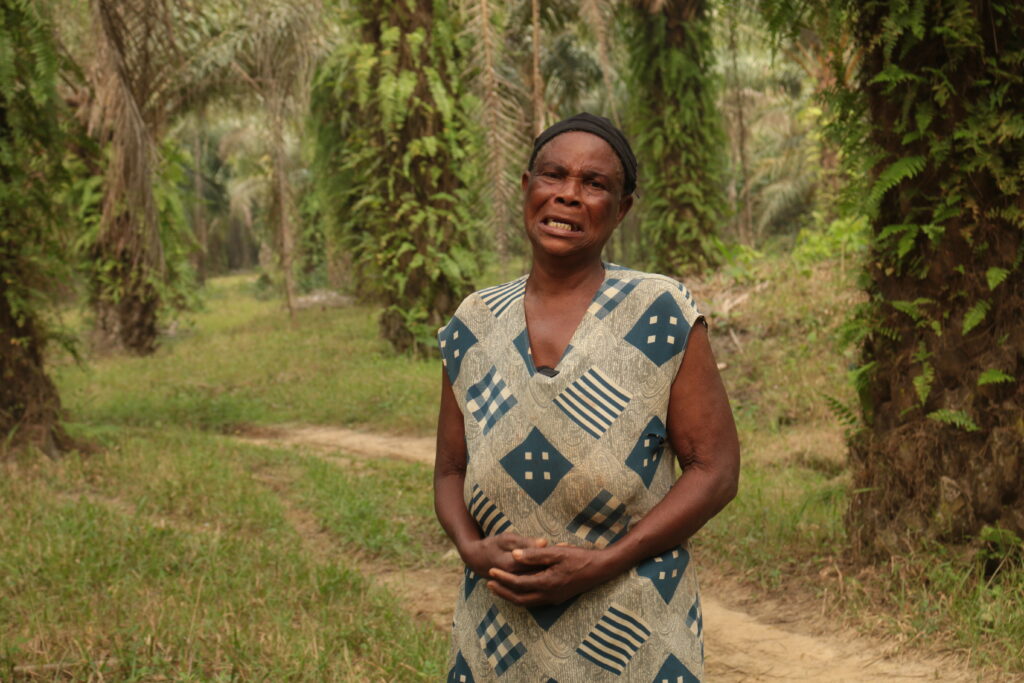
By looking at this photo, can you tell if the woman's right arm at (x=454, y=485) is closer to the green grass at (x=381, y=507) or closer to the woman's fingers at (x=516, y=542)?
the woman's fingers at (x=516, y=542)

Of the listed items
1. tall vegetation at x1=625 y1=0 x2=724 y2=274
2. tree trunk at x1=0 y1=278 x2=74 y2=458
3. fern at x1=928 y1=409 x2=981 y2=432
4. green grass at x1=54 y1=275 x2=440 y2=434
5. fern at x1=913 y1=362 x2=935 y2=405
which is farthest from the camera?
tall vegetation at x1=625 y1=0 x2=724 y2=274

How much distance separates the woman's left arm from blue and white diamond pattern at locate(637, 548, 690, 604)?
0.02 meters

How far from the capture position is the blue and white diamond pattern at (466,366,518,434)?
1970 mm

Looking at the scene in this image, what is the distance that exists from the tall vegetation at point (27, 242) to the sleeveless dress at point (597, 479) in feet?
18.0

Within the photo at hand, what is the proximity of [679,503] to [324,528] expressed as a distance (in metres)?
4.52

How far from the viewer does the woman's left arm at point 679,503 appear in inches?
72.2

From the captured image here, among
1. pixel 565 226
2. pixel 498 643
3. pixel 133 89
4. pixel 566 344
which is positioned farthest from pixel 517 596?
pixel 133 89

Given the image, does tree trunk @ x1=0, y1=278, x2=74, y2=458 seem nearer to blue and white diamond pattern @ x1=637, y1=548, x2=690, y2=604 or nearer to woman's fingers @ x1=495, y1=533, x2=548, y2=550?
woman's fingers @ x1=495, y1=533, x2=548, y2=550

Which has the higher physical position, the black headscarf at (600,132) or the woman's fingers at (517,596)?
the black headscarf at (600,132)

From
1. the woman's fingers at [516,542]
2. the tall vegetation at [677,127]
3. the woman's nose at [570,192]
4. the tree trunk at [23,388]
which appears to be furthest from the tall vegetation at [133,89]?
the tall vegetation at [677,127]

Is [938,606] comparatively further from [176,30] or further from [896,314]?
[176,30]

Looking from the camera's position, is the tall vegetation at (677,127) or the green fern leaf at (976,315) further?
the tall vegetation at (677,127)

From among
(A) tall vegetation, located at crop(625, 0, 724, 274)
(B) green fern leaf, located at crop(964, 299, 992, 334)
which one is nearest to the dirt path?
(B) green fern leaf, located at crop(964, 299, 992, 334)

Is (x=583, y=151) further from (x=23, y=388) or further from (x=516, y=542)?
(x=23, y=388)
